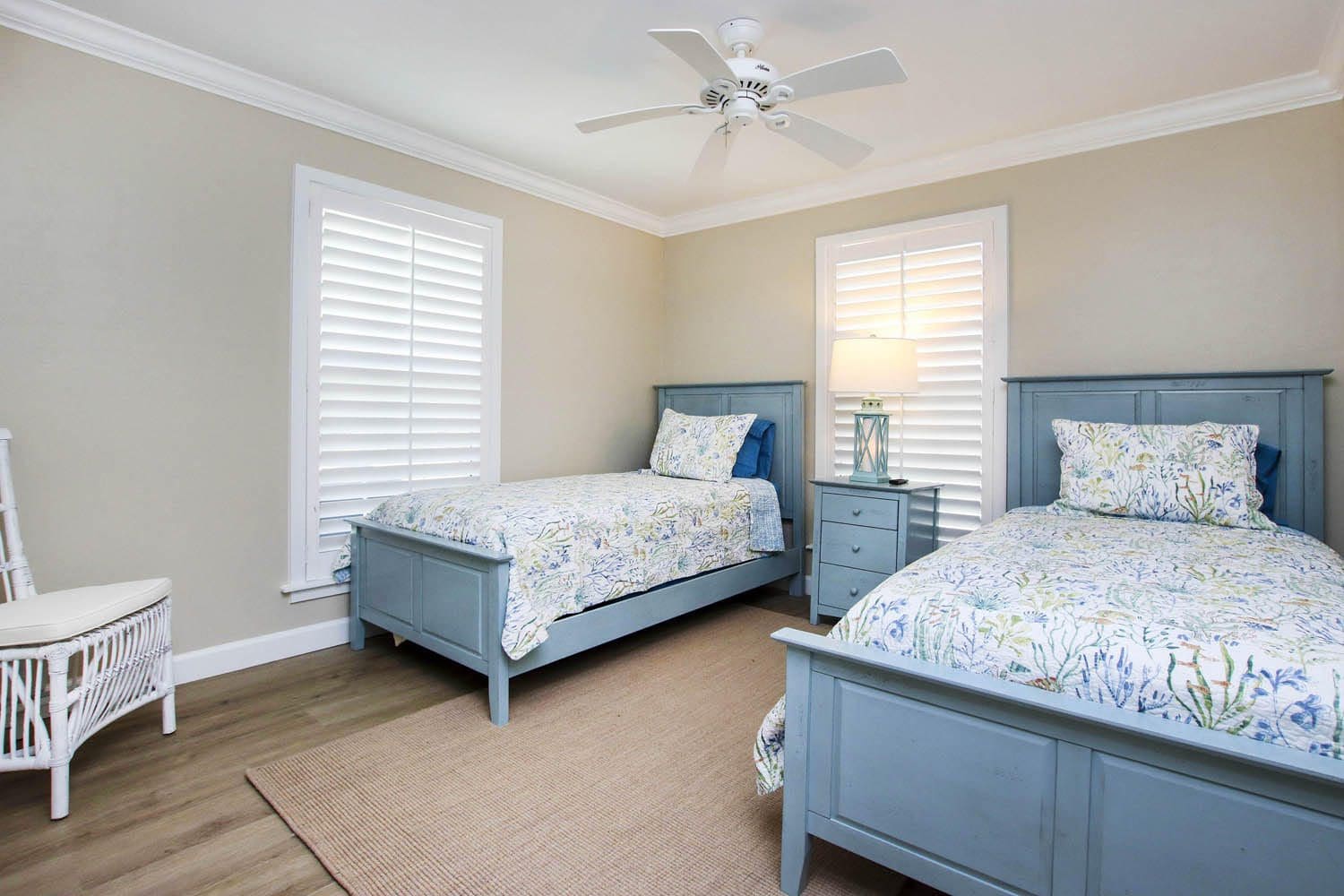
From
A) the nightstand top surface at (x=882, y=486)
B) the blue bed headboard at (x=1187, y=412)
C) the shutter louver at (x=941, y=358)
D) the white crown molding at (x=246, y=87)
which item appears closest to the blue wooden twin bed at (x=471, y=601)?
the nightstand top surface at (x=882, y=486)

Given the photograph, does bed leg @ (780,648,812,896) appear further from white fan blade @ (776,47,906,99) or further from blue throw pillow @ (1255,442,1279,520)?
blue throw pillow @ (1255,442,1279,520)

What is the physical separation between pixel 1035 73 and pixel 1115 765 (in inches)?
105

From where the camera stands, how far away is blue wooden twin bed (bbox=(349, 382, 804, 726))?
7.80 feet

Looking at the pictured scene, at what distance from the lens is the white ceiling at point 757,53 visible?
2275 mm

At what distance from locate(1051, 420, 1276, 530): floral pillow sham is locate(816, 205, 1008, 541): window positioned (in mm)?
656

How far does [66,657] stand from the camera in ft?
6.04

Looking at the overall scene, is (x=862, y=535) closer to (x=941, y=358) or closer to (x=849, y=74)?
(x=941, y=358)

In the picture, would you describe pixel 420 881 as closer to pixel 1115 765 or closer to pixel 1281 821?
pixel 1115 765

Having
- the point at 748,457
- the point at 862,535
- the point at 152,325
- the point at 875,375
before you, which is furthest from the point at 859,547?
the point at 152,325

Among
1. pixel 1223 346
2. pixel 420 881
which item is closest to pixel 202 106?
pixel 420 881

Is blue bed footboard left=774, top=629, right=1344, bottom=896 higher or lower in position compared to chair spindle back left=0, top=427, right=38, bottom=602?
lower

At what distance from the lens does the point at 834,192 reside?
13.1 ft

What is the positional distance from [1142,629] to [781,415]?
300 centimetres

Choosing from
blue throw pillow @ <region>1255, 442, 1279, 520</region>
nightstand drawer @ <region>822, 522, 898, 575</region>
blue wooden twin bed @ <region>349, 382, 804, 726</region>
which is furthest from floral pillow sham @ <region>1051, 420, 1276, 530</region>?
blue wooden twin bed @ <region>349, 382, 804, 726</region>
